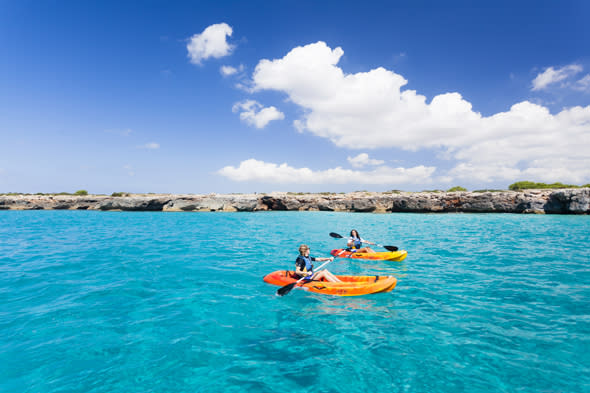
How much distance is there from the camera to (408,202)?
165ft

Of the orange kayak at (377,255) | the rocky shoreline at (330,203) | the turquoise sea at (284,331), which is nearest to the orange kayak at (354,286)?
the turquoise sea at (284,331)

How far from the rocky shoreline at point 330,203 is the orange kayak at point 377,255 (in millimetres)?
39649

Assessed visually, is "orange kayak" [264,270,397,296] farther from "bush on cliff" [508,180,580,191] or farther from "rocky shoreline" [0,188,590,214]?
"bush on cliff" [508,180,580,191]

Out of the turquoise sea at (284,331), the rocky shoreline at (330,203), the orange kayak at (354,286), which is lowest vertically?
the turquoise sea at (284,331)

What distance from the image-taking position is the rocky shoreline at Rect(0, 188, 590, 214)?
140 ft

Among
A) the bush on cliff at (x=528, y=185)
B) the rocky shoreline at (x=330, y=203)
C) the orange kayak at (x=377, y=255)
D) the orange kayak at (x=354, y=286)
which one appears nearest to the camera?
the orange kayak at (x=354, y=286)

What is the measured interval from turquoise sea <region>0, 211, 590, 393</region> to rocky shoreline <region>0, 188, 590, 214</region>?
129 ft

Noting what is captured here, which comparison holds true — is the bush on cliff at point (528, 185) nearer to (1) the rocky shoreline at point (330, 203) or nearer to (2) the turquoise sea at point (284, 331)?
(1) the rocky shoreline at point (330, 203)

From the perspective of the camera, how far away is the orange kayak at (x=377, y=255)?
503 inches

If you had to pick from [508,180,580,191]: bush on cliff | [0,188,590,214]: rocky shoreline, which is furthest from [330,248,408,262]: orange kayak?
[508,180,580,191]: bush on cliff

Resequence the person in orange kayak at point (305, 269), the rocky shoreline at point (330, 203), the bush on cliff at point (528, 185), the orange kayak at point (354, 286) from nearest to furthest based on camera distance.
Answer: the orange kayak at point (354, 286)
the person in orange kayak at point (305, 269)
the rocky shoreline at point (330, 203)
the bush on cliff at point (528, 185)

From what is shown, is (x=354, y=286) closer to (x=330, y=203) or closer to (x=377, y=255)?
(x=377, y=255)

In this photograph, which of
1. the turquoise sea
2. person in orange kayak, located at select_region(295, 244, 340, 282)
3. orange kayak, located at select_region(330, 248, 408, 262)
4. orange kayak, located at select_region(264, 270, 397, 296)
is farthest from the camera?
orange kayak, located at select_region(330, 248, 408, 262)

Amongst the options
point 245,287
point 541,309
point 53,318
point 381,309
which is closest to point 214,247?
point 245,287
